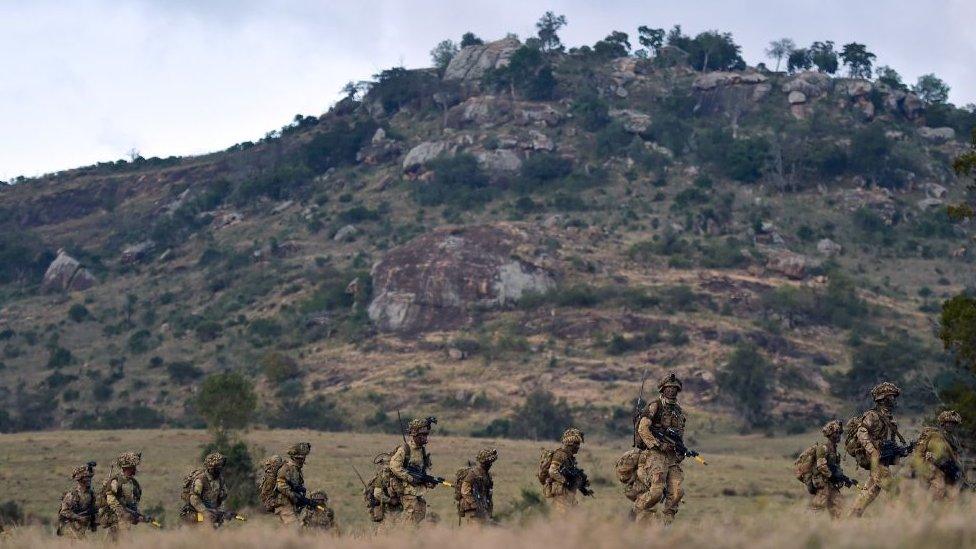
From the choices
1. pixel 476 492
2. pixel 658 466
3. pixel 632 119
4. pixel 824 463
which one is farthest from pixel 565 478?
pixel 632 119

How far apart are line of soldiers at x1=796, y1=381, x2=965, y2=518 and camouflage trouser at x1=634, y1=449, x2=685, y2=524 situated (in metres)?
Answer: 1.76

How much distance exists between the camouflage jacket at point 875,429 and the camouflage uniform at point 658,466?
2.38m

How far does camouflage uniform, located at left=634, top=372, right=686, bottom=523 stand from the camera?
50.8 feet

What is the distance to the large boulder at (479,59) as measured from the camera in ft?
363

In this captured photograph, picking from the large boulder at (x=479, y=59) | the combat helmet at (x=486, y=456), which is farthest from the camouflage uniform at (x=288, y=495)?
the large boulder at (x=479, y=59)

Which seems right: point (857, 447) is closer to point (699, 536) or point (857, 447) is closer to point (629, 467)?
point (629, 467)

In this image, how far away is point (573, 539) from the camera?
30.0 feet

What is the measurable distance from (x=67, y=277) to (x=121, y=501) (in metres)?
75.6

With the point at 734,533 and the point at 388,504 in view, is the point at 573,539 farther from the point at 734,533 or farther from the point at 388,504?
the point at 388,504

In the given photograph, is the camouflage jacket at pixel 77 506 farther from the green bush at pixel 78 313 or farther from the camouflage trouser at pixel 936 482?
the green bush at pixel 78 313

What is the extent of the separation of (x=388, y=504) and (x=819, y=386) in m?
44.2

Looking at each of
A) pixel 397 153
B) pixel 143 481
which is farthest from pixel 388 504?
pixel 397 153

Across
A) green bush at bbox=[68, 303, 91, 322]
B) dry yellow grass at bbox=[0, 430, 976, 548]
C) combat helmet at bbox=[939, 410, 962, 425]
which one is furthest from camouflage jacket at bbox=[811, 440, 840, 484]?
green bush at bbox=[68, 303, 91, 322]

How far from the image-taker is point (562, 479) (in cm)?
1633
